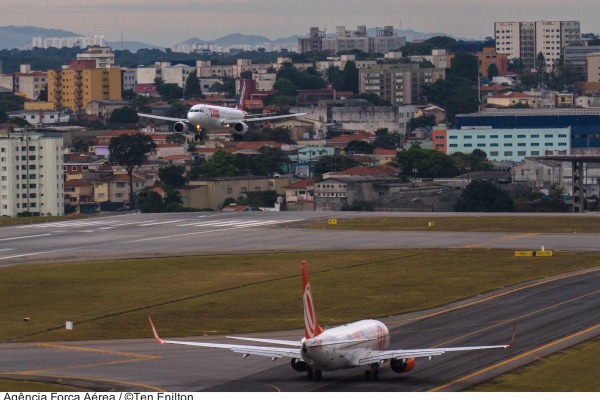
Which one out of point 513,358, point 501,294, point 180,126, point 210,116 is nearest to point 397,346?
point 513,358

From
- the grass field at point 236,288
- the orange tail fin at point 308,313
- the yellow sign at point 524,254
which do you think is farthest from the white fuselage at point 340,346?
the yellow sign at point 524,254

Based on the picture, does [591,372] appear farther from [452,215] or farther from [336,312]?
[452,215]

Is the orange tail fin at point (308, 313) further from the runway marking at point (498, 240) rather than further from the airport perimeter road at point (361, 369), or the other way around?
the runway marking at point (498, 240)

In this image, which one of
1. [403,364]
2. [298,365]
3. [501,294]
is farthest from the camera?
[501,294]

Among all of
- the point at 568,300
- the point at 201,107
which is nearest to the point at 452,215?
the point at 201,107

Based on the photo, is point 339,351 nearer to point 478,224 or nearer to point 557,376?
point 557,376

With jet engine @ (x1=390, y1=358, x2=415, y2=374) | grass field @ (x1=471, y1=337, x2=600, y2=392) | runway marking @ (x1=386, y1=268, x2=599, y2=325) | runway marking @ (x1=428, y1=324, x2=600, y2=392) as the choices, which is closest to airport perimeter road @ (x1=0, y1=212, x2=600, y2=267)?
runway marking @ (x1=386, y1=268, x2=599, y2=325)
